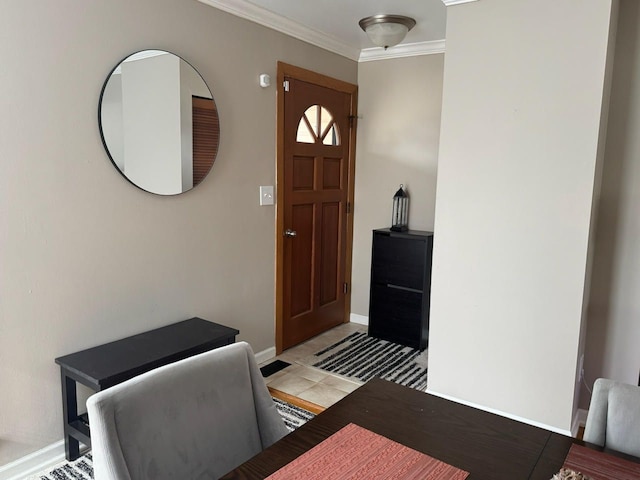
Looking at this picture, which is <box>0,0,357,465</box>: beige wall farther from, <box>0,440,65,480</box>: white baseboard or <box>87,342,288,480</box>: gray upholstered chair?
<box>87,342,288,480</box>: gray upholstered chair

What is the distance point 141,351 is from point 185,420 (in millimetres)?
1190

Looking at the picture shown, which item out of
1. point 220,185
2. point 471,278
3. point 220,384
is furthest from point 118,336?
point 471,278

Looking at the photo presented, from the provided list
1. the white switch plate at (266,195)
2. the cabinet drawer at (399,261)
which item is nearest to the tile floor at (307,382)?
the cabinet drawer at (399,261)

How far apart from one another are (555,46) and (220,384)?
Answer: 6.98 feet

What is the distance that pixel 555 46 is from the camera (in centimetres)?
229

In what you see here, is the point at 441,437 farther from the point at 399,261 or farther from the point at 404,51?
the point at 404,51

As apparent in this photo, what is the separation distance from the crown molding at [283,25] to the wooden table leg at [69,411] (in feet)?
6.74

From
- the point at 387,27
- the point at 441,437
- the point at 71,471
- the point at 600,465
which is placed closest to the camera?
the point at 600,465

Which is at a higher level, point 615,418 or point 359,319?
point 615,418

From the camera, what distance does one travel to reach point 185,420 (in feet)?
3.95

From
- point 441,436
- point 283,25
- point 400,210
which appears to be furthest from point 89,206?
point 400,210

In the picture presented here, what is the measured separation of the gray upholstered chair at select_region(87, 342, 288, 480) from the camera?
1.07 m

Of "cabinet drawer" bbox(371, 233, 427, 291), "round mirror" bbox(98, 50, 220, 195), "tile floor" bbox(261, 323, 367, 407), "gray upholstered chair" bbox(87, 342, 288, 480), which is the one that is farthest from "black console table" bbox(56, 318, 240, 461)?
"cabinet drawer" bbox(371, 233, 427, 291)

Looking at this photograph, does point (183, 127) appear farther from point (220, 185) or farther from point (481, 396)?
point (481, 396)
